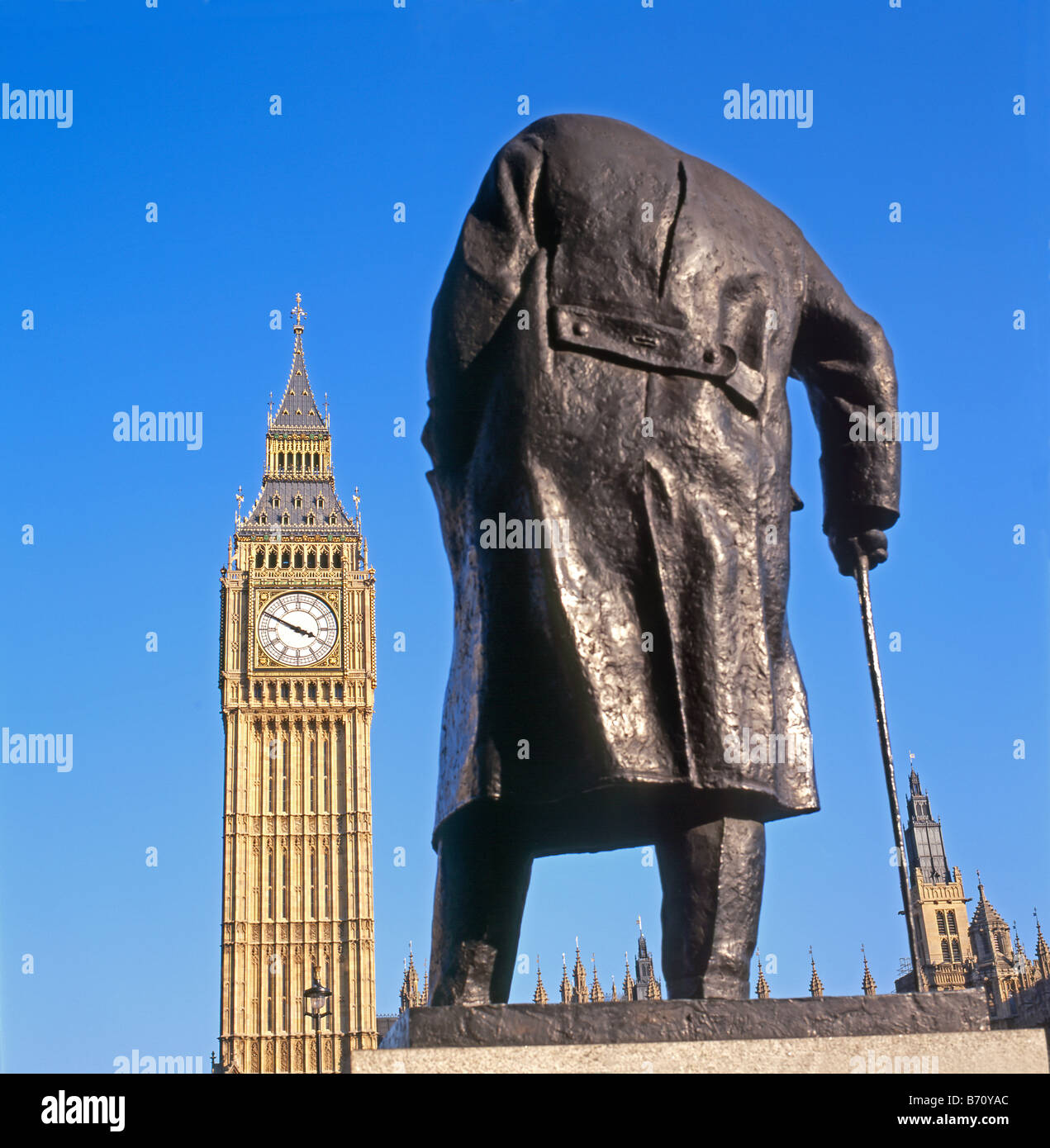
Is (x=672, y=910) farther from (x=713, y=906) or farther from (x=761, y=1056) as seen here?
(x=761, y=1056)

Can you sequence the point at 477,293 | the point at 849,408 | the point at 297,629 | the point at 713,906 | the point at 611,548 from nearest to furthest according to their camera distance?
the point at 713,906
the point at 611,548
the point at 477,293
the point at 849,408
the point at 297,629

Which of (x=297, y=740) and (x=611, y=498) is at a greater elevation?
(x=297, y=740)

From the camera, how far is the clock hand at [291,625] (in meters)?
53.2

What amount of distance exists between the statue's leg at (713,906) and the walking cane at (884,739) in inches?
16.6

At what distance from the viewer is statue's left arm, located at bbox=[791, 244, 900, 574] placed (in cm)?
438

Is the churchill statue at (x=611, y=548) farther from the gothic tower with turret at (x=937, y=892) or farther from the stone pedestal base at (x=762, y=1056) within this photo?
the gothic tower with turret at (x=937, y=892)

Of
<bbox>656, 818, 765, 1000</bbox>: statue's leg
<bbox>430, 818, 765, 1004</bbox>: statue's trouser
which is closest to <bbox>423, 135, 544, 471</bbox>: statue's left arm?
<bbox>430, 818, 765, 1004</bbox>: statue's trouser

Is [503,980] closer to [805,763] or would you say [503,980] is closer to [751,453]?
[805,763]

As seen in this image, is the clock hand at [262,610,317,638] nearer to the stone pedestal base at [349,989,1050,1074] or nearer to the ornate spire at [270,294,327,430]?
the ornate spire at [270,294,327,430]

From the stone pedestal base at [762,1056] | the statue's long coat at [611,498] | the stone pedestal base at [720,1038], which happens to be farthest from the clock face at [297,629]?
the stone pedestal base at [762,1056]

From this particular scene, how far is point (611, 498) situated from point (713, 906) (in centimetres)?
101

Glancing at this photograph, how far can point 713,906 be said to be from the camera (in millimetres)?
3666

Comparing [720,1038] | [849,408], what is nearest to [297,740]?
[849,408]
